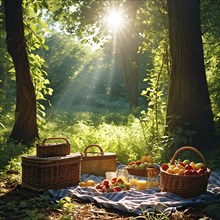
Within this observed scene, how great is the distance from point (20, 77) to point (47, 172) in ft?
15.7

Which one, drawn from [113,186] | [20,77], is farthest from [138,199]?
[20,77]

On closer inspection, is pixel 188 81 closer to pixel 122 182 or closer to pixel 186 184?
pixel 122 182

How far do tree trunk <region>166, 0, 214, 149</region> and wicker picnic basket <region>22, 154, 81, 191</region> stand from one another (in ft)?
9.98

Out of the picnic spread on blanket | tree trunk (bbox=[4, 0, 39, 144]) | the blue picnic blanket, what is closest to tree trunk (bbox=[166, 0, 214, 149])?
the picnic spread on blanket

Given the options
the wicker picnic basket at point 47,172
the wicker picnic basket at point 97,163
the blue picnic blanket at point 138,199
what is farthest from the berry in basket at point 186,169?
the wicker picnic basket at point 97,163

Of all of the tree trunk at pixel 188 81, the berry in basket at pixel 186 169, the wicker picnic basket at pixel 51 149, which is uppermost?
the tree trunk at pixel 188 81

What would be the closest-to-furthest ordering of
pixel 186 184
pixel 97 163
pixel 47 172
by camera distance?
1. pixel 186 184
2. pixel 47 172
3. pixel 97 163

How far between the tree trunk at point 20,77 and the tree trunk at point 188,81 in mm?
3824

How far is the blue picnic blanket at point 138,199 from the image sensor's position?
407 centimetres

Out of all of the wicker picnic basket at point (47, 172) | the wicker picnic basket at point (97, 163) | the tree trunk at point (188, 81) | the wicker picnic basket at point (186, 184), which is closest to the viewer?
the wicker picnic basket at point (186, 184)

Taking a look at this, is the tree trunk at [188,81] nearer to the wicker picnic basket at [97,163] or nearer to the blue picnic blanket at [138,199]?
the wicker picnic basket at [97,163]

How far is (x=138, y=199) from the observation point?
449 centimetres

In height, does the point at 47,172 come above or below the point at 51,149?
below

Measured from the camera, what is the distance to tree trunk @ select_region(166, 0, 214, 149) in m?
7.33
